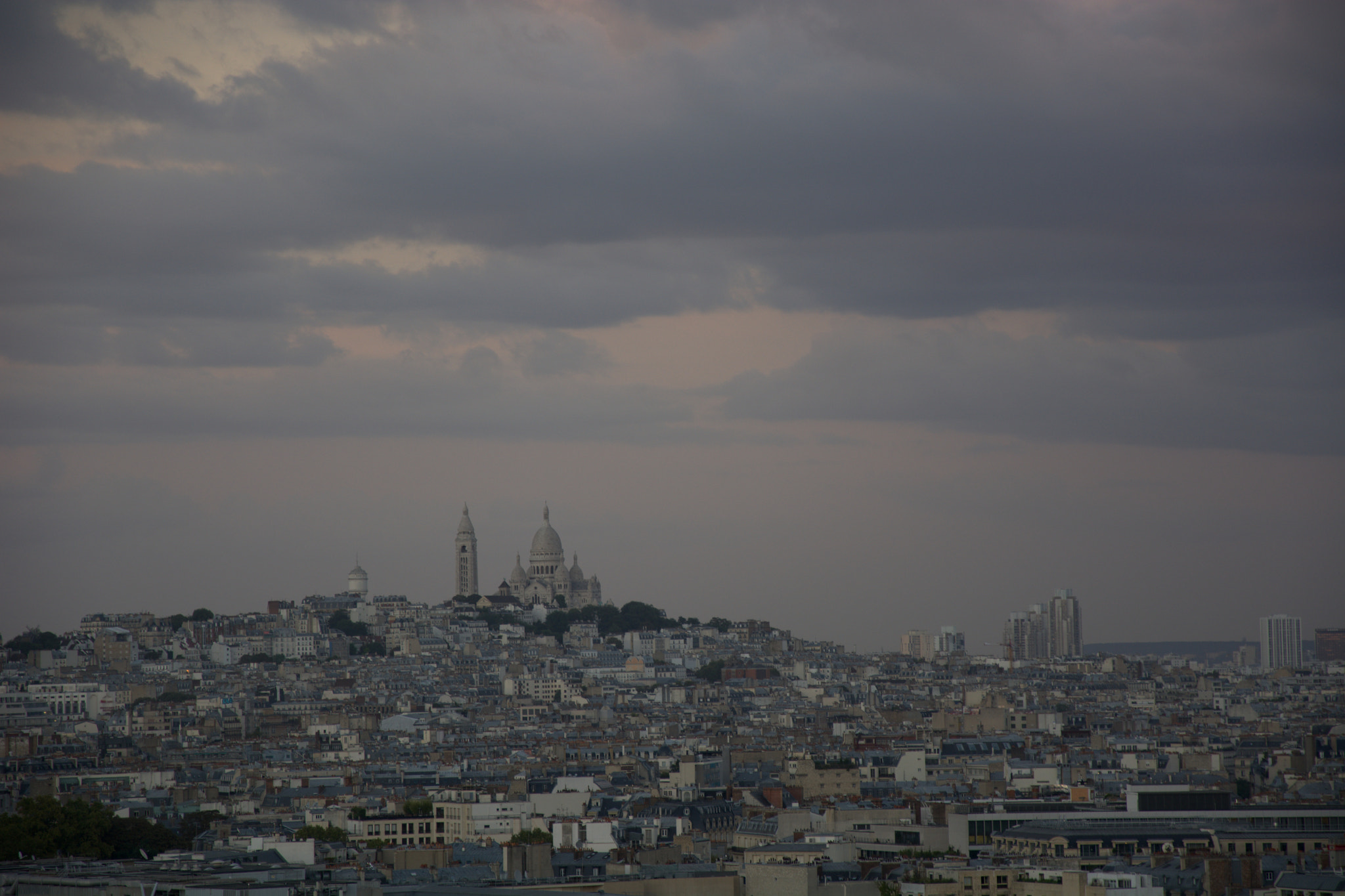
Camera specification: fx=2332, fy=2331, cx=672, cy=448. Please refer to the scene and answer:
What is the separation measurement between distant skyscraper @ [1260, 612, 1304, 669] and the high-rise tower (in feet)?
189

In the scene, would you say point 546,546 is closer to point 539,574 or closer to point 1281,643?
point 539,574

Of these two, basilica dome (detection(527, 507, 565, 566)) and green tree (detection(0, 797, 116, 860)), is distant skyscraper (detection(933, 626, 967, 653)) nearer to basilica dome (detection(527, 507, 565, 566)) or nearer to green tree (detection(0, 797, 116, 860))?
basilica dome (detection(527, 507, 565, 566))

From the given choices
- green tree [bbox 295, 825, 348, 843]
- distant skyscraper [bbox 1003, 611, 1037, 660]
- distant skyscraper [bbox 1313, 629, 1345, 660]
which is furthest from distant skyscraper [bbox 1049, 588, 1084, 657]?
green tree [bbox 295, 825, 348, 843]

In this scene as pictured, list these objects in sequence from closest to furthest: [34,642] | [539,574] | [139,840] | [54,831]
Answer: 1. [54,831]
2. [139,840]
3. [34,642]
4. [539,574]

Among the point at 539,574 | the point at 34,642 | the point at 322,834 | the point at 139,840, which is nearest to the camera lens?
the point at 139,840

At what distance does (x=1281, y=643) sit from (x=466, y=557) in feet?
205

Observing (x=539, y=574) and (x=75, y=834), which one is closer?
(x=75, y=834)

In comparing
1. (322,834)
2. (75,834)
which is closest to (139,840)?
(75,834)

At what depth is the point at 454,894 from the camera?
115 ft

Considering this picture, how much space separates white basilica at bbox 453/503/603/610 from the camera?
170 m

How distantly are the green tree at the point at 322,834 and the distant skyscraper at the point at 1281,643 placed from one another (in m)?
125

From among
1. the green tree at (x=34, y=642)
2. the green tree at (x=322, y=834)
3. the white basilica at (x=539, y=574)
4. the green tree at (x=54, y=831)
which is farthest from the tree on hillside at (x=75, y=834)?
the white basilica at (x=539, y=574)

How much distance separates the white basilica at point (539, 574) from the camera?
169875 mm

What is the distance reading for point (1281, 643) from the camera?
586ft
